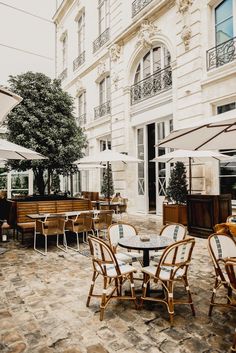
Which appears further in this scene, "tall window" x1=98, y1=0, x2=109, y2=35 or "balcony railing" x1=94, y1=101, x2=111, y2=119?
"tall window" x1=98, y1=0, x2=109, y2=35

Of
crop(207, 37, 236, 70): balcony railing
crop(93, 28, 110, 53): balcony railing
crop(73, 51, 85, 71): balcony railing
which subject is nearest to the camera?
crop(207, 37, 236, 70): balcony railing

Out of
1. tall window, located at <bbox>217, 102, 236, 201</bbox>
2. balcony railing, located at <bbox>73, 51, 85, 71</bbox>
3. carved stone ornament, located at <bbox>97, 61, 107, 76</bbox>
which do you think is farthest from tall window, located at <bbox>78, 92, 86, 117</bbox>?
tall window, located at <bbox>217, 102, 236, 201</bbox>

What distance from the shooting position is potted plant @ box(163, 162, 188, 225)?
306 inches

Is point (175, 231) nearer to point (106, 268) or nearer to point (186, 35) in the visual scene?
point (106, 268)

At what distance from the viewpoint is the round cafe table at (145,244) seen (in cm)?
315

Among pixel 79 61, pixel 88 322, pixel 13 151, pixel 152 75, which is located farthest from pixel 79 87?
pixel 88 322

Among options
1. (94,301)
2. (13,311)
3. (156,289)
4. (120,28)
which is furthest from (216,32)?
(13,311)

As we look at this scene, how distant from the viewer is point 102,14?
13703 mm

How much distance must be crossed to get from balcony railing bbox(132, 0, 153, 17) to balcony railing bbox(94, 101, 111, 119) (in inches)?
156

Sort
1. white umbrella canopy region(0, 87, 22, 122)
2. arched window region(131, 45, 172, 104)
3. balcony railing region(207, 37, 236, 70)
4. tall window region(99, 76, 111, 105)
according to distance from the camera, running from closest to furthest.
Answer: white umbrella canopy region(0, 87, 22, 122) < balcony railing region(207, 37, 236, 70) < arched window region(131, 45, 172, 104) < tall window region(99, 76, 111, 105)

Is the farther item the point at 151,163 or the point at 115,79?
the point at 115,79

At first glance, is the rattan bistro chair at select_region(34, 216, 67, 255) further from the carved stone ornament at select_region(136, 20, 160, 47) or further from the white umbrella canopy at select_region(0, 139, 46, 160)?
the carved stone ornament at select_region(136, 20, 160, 47)

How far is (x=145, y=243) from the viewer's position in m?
3.35

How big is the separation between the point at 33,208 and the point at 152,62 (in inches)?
286
